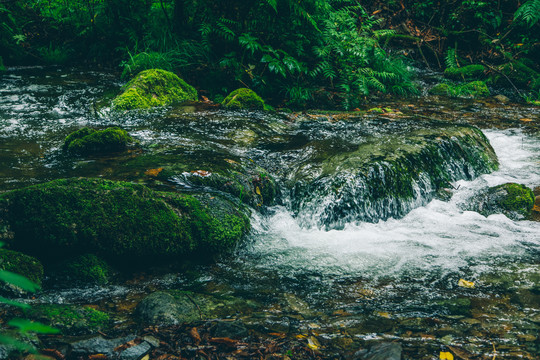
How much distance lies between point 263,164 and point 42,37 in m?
8.62

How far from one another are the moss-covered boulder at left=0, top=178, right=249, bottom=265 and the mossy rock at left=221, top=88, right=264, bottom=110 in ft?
12.5

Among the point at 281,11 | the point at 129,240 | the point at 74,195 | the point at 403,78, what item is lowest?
the point at 129,240

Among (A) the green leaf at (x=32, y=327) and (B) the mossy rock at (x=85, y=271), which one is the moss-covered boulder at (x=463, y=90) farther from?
(A) the green leaf at (x=32, y=327)

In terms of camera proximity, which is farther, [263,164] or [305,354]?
[263,164]

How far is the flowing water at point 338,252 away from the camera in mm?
2697

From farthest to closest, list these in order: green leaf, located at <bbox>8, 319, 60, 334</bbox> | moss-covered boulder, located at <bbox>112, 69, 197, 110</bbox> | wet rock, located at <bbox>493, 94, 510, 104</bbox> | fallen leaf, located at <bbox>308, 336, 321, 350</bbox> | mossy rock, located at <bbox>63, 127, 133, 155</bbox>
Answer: wet rock, located at <bbox>493, 94, 510, 104</bbox> → moss-covered boulder, located at <bbox>112, 69, 197, 110</bbox> → mossy rock, located at <bbox>63, 127, 133, 155</bbox> → fallen leaf, located at <bbox>308, 336, 321, 350</bbox> → green leaf, located at <bbox>8, 319, 60, 334</bbox>

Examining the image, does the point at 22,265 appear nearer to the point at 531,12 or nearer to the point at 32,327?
the point at 32,327

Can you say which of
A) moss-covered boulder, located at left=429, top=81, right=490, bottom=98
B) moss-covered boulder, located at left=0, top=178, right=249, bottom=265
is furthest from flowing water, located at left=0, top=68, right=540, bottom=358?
moss-covered boulder, located at left=429, top=81, right=490, bottom=98

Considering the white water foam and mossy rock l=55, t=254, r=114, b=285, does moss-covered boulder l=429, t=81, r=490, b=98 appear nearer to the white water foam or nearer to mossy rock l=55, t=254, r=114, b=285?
the white water foam

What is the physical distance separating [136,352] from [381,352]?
4.66 ft

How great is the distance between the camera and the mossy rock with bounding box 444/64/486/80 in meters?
10.8

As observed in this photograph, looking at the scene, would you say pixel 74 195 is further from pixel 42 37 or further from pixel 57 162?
pixel 42 37

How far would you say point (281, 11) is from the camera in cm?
823

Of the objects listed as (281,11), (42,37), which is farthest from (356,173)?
(42,37)
